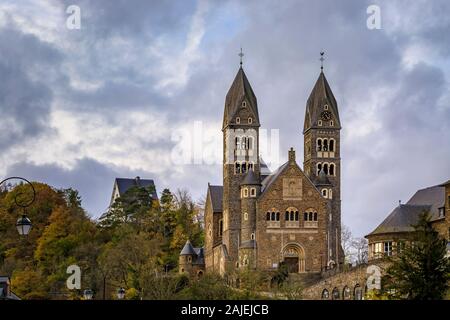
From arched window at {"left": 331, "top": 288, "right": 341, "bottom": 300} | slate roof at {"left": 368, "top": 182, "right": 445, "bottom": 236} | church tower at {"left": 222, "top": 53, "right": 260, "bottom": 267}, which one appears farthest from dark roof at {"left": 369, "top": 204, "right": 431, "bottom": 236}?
church tower at {"left": 222, "top": 53, "right": 260, "bottom": 267}

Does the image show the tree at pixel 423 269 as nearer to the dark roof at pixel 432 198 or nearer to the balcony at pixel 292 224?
the dark roof at pixel 432 198

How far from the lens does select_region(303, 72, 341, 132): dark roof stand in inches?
4104

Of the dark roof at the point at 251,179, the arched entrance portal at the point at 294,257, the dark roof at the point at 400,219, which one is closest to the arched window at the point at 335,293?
the dark roof at the point at 400,219

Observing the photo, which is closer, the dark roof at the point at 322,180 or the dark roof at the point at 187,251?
the dark roof at the point at 322,180

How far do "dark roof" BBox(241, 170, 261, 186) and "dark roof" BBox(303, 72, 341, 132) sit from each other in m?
8.88

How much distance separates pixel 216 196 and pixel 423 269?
67.2 m

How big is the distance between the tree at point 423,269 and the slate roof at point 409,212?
119 ft

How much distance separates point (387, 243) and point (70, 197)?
49977mm

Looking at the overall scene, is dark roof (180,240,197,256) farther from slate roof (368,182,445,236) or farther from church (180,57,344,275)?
slate roof (368,182,445,236)

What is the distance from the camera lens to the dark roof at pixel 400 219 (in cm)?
8200

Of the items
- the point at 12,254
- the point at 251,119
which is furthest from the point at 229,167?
the point at 12,254

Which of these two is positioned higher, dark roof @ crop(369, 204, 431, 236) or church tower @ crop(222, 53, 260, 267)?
church tower @ crop(222, 53, 260, 267)

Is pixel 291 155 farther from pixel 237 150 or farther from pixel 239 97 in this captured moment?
pixel 239 97
